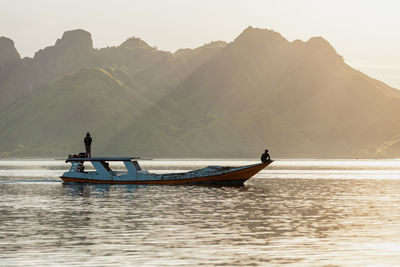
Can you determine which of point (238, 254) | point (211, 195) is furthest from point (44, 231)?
point (211, 195)

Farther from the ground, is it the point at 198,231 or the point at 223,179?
the point at 223,179

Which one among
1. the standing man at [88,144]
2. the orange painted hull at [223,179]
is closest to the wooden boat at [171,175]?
the orange painted hull at [223,179]

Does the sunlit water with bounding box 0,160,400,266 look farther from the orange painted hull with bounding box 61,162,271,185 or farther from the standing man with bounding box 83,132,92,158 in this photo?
the standing man with bounding box 83,132,92,158

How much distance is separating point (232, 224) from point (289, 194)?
3302 centimetres

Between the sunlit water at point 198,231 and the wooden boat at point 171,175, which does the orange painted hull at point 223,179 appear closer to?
the wooden boat at point 171,175

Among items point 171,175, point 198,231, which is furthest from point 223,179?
point 198,231

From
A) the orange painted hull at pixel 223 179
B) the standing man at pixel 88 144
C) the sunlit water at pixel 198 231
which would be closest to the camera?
the sunlit water at pixel 198 231

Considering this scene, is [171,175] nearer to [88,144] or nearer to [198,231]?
[88,144]

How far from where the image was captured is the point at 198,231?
39.4m

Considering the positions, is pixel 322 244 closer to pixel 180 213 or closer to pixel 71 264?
pixel 71 264

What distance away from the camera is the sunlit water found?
30156 millimetres

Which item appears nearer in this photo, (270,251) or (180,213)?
(270,251)

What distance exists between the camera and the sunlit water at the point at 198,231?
98.9 ft

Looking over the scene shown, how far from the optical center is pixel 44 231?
130 ft
